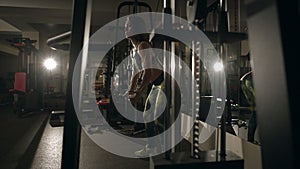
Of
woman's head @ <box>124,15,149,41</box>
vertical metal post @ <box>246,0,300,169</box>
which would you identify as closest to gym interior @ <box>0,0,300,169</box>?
vertical metal post @ <box>246,0,300,169</box>

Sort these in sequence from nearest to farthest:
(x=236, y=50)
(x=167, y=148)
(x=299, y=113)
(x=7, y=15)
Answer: (x=299, y=113)
(x=167, y=148)
(x=7, y=15)
(x=236, y=50)

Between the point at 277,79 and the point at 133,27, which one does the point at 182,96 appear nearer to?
the point at 133,27

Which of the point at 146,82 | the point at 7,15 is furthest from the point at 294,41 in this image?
the point at 7,15

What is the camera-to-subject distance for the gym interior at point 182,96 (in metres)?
0.37

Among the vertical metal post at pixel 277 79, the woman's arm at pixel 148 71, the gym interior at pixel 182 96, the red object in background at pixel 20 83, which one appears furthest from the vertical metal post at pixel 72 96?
the red object in background at pixel 20 83

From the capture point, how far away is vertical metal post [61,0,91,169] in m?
0.61

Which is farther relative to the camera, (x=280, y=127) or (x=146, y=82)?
(x=146, y=82)

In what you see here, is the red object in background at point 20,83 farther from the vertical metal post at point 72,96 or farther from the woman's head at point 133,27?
the vertical metal post at point 72,96

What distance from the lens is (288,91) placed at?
1.15 ft

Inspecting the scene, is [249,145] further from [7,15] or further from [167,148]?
[7,15]

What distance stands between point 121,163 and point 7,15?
4.86 m

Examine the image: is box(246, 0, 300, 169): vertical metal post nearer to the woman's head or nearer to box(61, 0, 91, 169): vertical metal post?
box(61, 0, 91, 169): vertical metal post

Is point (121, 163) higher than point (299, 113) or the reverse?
the reverse

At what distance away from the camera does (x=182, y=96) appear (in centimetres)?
202
